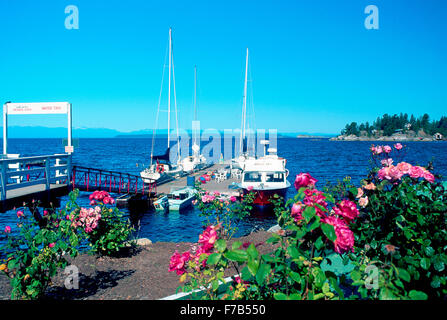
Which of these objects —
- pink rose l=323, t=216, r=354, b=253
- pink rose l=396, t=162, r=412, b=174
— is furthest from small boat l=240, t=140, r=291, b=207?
pink rose l=323, t=216, r=354, b=253

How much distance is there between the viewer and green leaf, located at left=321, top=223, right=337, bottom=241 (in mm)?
2033

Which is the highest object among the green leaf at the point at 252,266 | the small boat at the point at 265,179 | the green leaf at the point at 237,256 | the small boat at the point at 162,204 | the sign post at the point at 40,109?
the sign post at the point at 40,109

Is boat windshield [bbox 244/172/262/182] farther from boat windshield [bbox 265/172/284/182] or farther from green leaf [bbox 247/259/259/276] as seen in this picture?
green leaf [bbox 247/259/259/276]

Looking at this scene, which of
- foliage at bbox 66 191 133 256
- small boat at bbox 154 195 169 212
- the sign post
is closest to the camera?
foliage at bbox 66 191 133 256

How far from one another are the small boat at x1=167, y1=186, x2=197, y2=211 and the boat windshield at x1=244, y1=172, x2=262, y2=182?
3808mm

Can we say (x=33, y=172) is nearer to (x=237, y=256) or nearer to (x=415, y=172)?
(x=237, y=256)

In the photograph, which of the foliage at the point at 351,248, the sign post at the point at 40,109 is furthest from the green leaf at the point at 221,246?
the sign post at the point at 40,109

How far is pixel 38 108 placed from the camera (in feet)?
37.8

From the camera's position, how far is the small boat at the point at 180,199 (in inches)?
861

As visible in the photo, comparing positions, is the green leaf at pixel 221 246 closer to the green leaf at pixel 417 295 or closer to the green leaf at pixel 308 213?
the green leaf at pixel 308 213

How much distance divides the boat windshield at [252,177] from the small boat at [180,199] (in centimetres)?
381
